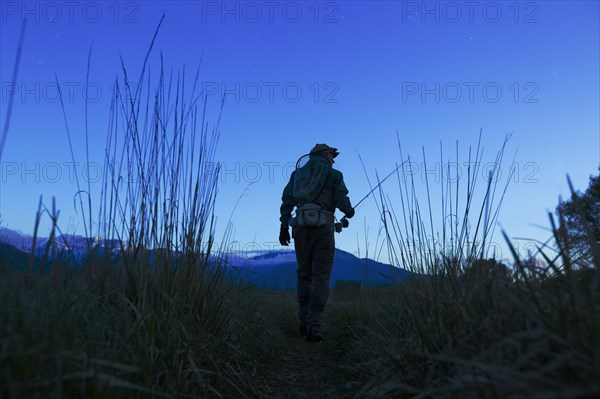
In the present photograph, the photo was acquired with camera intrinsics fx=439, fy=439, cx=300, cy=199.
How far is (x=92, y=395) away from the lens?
1.24 meters

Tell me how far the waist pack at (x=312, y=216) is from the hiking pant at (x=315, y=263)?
0.11m

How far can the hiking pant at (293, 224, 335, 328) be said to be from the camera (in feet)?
14.4

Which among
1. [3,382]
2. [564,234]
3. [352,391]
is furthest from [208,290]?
[564,234]

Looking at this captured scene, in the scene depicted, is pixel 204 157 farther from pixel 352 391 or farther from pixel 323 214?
pixel 323 214

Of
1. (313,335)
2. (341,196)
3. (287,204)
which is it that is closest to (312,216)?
(341,196)

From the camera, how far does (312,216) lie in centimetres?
435

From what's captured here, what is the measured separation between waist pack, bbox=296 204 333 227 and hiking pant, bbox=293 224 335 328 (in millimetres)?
113

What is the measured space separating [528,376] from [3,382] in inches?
47.6

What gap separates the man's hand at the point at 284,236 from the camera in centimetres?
499

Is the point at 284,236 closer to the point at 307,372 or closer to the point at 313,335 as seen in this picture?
the point at 313,335

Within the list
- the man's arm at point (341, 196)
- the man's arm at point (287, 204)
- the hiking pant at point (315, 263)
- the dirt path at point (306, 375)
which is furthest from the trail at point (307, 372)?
the man's arm at point (287, 204)

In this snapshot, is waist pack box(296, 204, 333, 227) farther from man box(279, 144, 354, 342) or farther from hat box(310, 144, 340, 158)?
hat box(310, 144, 340, 158)

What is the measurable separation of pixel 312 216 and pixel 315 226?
118 millimetres

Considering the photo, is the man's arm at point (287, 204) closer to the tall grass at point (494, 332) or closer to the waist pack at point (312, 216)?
the waist pack at point (312, 216)
